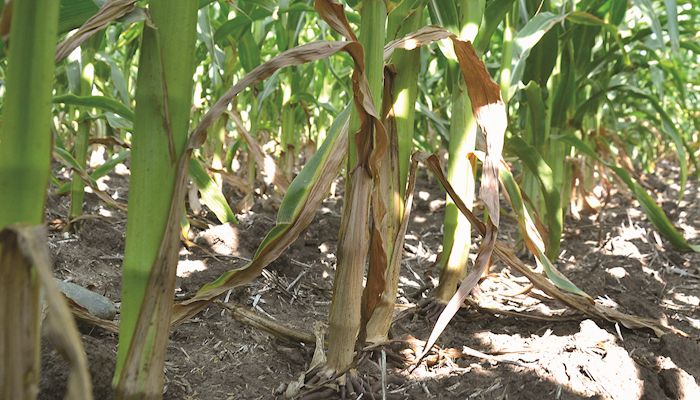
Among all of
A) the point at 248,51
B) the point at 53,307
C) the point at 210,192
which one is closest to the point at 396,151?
the point at 210,192

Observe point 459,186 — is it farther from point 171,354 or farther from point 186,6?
point 186,6

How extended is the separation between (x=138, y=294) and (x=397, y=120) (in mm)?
645

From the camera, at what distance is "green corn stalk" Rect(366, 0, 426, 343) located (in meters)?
1.17

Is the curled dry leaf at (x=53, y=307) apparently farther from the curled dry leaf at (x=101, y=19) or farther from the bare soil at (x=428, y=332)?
the bare soil at (x=428, y=332)

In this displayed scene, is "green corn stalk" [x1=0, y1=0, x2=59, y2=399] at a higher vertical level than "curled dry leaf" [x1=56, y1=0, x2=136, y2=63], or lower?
lower

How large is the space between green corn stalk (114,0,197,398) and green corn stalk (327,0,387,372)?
13.3 inches

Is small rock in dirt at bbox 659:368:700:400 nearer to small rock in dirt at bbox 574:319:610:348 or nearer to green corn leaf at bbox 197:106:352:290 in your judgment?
small rock in dirt at bbox 574:319:610:348

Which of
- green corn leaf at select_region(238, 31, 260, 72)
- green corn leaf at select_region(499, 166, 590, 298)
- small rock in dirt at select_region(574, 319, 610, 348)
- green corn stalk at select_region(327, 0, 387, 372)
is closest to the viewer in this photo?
green corn stalk at select_region(327, 0, 387, 372)

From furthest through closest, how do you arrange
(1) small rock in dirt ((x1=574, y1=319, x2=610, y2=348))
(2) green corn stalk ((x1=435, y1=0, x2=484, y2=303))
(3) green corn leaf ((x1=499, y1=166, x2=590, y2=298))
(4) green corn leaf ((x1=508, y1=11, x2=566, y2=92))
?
1. (4) green corn leaf ((x1=508, y1=11, x2=566, y2=92))
2. (2) green corn stalk ((x1=435, y1=0, x2=484, y2=303))
3. (1) small rock in dirt ((x1=574, y1=319, x2=610, y2=348))
4. (3) green corn leaf ((x1=499, y1=166, x2=590, y2=298))

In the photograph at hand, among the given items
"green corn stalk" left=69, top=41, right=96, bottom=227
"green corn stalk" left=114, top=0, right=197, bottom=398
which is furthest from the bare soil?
"green corn stalk" left=114, top=0, right=197, bottom=398

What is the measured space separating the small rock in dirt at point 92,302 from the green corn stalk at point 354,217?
47 centimetres

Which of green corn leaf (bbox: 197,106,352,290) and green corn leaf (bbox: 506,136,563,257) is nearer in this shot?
green corn leaf (bbox: 197,106,352,290)

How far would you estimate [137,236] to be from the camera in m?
0.69

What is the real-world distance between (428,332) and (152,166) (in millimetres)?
837
